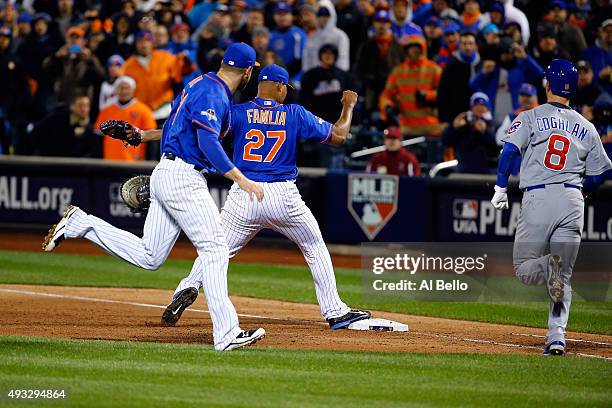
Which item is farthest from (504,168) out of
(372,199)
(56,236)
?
(372,199)

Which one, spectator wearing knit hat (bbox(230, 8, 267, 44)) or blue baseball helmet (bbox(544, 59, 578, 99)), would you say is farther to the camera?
spectator wearing knit hat (bbox(230, 8, 267, 44))

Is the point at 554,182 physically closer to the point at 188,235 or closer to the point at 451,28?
the point at 188,235

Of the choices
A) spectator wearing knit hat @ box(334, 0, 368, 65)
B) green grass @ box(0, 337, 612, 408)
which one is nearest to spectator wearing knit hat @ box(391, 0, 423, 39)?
spectator wearing knit hat @ box(334, 0, 368, 65)

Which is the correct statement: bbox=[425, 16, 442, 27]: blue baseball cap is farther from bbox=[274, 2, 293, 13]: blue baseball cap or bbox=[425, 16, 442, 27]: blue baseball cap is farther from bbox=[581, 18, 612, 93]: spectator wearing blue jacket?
bbox=[581, 18, 612, 93]: spectator wearing blue jacket

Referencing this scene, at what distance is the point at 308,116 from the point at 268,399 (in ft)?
10.9

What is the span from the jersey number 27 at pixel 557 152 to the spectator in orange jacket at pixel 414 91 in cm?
840

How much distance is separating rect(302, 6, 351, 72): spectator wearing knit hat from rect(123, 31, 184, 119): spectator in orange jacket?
1.97 metres

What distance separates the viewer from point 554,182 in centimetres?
908

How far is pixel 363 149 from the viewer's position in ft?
59.0

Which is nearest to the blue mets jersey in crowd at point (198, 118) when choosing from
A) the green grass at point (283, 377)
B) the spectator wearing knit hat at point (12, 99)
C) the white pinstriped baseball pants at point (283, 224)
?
the white pinstriped baseball pants at point (283, 224)

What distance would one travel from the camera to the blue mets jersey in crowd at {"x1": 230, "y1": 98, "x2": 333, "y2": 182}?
9.87 m

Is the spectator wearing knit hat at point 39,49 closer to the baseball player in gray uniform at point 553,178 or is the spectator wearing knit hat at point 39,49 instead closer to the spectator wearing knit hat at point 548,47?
the spectator wearing knit hat at point 548,47

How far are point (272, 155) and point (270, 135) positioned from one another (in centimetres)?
16

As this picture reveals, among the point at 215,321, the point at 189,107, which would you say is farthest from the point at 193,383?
the point at 189,107
